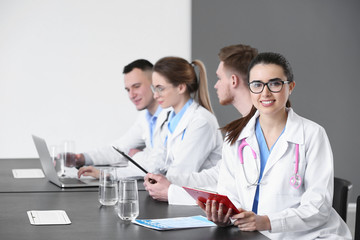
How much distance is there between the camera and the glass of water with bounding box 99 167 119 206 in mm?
2172

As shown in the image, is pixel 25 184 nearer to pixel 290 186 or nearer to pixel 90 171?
pixel 90 171

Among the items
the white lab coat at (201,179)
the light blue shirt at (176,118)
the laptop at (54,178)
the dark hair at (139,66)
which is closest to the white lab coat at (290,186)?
the white lab coat at (201,179)

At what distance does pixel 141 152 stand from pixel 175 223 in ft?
6.65

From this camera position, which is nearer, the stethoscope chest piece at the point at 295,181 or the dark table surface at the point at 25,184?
the stethoscope chest piece at the point at 295,181

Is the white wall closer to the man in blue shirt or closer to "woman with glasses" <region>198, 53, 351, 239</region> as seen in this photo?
the man in blue shirt

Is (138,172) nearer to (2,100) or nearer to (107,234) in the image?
(107,234)

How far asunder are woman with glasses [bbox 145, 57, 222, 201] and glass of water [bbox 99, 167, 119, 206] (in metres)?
0.56

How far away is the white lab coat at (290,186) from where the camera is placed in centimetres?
200

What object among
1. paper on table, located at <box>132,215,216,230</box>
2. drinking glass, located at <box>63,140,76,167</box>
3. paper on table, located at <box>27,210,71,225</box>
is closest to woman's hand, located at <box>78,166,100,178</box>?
drinking glass, located at <box>63,140,76,167</box>

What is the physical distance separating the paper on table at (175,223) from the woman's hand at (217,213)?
5cm

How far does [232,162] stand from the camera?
233cm

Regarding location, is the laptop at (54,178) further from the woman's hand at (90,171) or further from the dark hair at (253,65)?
the dark hair at (253,65)

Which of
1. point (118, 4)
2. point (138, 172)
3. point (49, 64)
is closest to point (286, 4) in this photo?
point (118, 4)

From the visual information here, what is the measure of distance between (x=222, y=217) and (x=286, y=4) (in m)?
4.05
